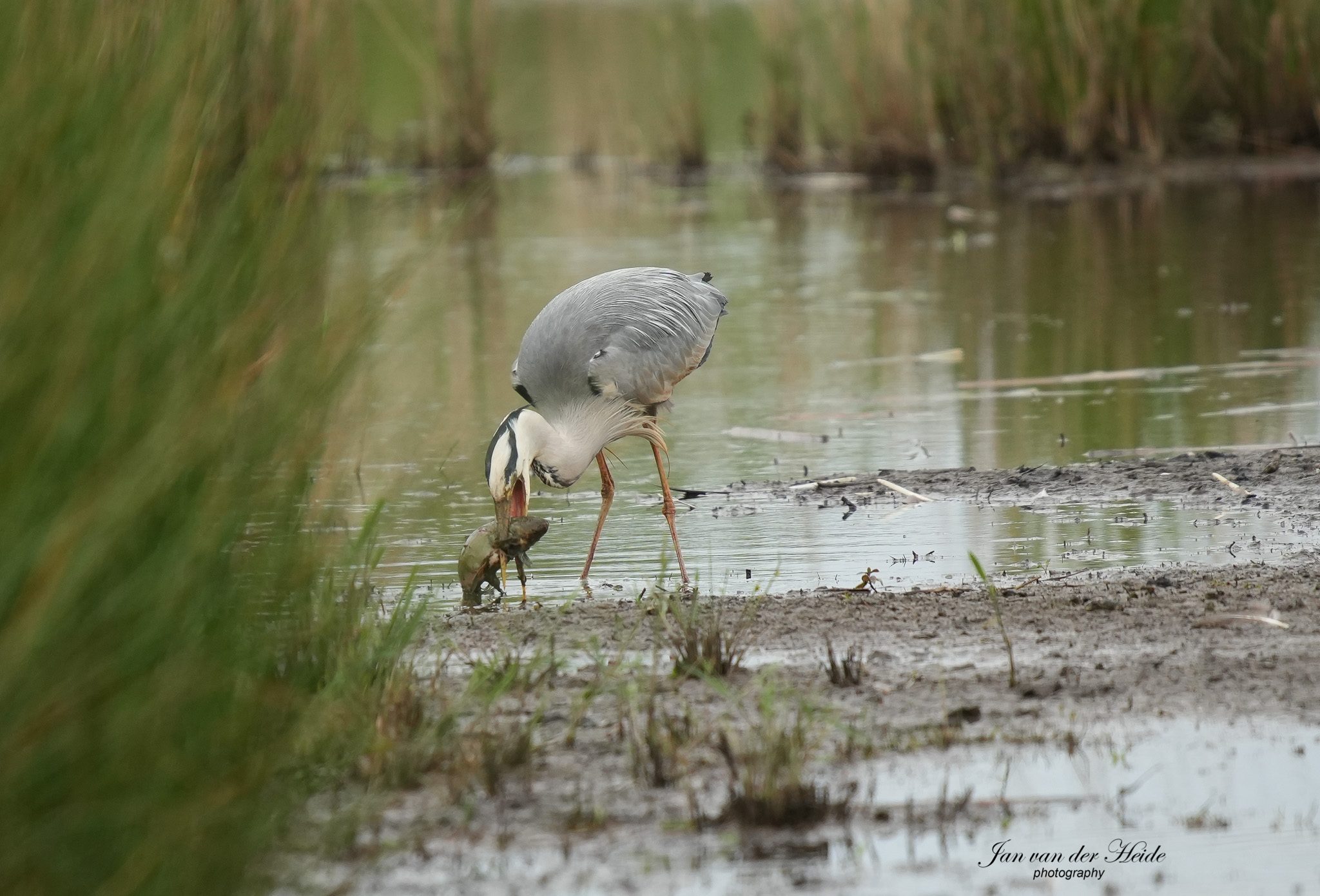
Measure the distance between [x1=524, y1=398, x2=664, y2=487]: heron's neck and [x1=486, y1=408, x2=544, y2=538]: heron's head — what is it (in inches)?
2.6

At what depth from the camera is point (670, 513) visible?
7.06m

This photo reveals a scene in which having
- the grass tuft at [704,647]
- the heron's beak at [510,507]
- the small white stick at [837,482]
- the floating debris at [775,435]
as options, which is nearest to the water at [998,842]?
the grass tuft at [704,647]

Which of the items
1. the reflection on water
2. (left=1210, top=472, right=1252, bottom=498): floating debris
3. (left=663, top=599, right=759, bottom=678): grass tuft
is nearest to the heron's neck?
the reflection on water

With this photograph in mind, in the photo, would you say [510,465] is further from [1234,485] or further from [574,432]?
[1234,485]

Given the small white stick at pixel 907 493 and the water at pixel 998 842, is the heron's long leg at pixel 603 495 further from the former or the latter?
the water at pixel 998 842

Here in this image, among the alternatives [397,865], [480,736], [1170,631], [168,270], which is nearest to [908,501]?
[1170,631]

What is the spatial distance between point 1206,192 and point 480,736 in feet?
47.3

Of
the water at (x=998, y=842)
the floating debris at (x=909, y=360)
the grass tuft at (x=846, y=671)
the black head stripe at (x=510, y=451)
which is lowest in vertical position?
the water at (x=998, y=842)

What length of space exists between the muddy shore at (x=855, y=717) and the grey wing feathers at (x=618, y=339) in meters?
1.27

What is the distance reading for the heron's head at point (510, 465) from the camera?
6.27 metres

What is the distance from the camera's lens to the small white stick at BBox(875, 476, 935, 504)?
728cm

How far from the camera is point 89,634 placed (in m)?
2.80

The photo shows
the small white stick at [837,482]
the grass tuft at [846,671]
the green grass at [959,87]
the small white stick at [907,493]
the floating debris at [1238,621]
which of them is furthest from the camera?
the green grass at [959,87]

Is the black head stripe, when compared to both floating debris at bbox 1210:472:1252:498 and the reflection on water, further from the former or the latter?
floating debris at bbox 1210:472:1252:498
